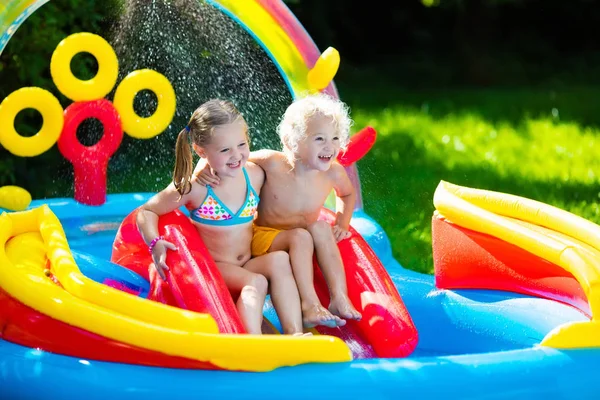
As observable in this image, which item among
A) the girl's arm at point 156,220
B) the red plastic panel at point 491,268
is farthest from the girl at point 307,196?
the red plastic panel at point 491,268

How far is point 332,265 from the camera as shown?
307 centimetres

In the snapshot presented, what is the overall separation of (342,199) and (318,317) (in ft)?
1.69

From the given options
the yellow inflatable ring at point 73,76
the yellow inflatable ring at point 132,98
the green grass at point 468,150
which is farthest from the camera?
the green grass at point 468,150

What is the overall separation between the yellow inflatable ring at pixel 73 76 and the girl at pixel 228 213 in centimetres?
145

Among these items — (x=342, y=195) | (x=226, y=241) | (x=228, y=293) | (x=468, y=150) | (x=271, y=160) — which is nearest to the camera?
(x=228, y=293)

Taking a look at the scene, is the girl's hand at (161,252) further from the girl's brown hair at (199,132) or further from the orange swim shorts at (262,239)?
the orange swim shorts at (262,239)

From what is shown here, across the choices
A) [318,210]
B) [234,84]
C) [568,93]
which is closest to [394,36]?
[568,93]

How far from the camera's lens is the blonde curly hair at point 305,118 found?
3.00 m

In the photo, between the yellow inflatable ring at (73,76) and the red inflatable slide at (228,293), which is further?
the yellow inflatable ring at (73,76)

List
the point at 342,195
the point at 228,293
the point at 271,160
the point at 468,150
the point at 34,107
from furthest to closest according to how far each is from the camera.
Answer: the point at 468,150, the point at 34,107, the point at 342,195, the point at 271,160, the point at 228,293

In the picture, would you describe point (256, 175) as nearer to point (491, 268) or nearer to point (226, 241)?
point (226, 241)

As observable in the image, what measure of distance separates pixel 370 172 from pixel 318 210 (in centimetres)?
306

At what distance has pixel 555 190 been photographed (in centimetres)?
558

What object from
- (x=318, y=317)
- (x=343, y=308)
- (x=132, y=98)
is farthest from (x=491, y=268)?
(x=132, y=98)
